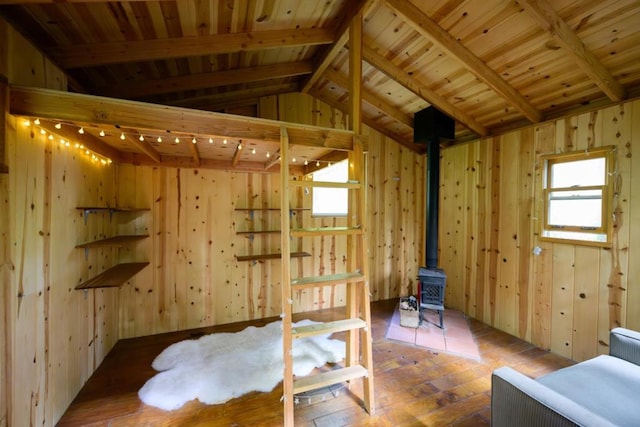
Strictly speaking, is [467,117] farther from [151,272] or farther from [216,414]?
[151,272]

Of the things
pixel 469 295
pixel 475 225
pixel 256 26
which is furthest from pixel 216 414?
pixel 475 225

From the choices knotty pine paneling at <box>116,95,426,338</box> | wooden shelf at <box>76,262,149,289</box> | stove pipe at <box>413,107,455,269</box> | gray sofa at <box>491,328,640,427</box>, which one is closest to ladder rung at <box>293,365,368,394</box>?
gray sofa at <box>491,328,640,427</box>

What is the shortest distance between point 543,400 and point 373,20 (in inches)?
128

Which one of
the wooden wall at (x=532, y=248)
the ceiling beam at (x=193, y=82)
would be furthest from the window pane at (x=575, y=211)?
the ceiling beam at (x=193, y=82)

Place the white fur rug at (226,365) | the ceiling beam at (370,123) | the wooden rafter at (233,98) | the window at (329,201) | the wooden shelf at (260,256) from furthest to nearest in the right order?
the window at (329,201), the ceiling beam at (370,123), the wooden shelf at (260,256), the wooden rafter at (233,98), the white fur rug at (226,365)

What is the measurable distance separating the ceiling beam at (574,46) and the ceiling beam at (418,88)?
124cm

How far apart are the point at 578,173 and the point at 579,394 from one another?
2.40m

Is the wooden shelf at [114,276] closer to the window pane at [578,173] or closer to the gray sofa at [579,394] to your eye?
the gray sofa at [579,394]

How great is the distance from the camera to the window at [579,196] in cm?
251

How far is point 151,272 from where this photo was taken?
3250 mm

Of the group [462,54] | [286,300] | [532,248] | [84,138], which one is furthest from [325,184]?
[532,248]

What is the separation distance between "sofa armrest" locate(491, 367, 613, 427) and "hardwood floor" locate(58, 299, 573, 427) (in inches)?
28.0

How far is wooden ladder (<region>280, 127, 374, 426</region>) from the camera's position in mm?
1840

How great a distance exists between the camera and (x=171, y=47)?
204 centimetres
